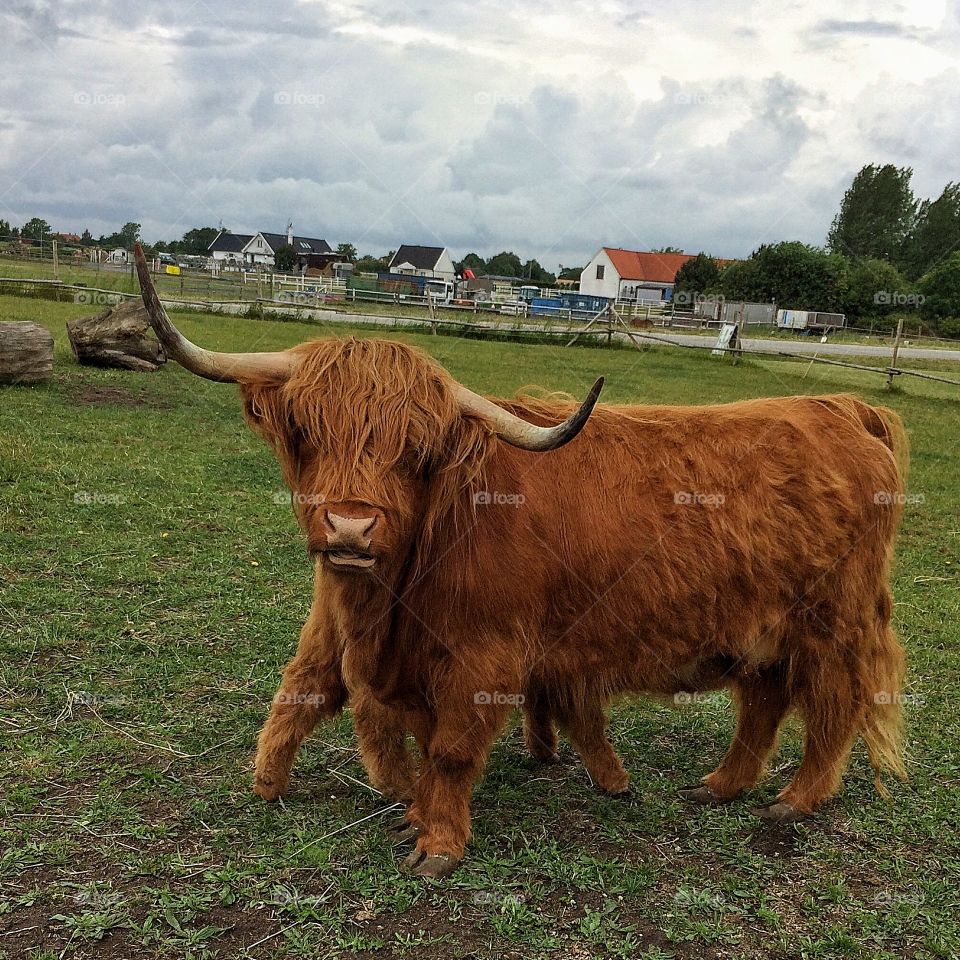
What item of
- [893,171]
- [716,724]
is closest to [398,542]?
[716,724]

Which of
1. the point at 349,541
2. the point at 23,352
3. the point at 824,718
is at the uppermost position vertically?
the point at 349,541

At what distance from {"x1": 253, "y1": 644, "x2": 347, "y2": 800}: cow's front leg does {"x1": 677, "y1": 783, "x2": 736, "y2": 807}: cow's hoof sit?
157 centimetres

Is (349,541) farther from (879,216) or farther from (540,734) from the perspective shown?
(879,216)

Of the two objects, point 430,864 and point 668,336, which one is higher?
point 668,336

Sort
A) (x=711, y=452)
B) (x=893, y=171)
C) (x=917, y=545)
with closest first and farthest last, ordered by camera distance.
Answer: (x=711, y=452) < (x=917, y=545) < (x=893, y=171)

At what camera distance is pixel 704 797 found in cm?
375

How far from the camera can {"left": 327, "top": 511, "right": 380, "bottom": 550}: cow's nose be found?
246 cm

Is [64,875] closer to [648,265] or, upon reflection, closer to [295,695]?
[295,695]

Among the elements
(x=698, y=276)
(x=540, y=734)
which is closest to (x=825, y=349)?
(x=698, y=276)

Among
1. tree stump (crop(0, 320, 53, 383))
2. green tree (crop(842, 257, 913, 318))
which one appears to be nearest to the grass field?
tree stump (crop(0, 320, 53, 383))

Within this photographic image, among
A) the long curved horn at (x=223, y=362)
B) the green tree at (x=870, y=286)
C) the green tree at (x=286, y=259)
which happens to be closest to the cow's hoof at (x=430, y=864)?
the long curved horn at (x=223, y=362)

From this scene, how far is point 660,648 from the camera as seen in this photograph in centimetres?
329

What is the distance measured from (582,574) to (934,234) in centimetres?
5732

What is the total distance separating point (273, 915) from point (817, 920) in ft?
5.86
